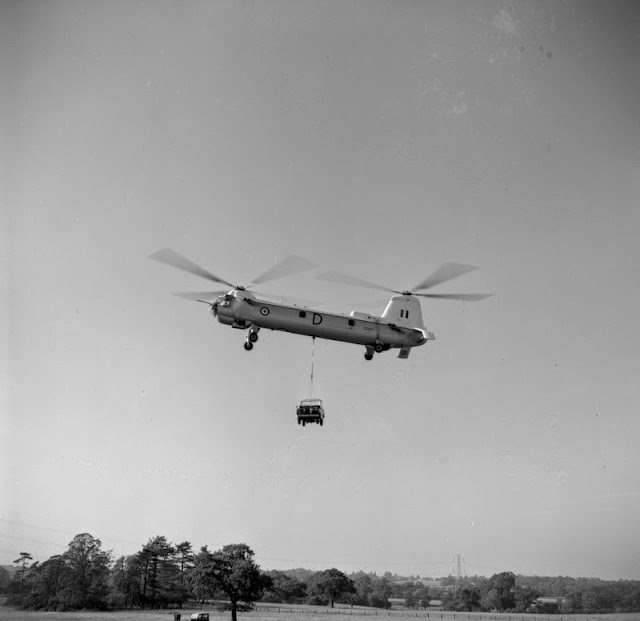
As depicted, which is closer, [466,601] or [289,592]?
[289,592]

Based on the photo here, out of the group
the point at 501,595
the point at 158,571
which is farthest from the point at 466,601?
the point at 158,571

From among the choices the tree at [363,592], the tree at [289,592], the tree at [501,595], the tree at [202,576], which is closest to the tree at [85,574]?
the tree at [202,576]

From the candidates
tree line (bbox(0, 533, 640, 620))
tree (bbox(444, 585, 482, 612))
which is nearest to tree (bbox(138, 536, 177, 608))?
tree line (bbox(0, 533, 640, 620))

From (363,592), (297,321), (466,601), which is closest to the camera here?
(297,321)

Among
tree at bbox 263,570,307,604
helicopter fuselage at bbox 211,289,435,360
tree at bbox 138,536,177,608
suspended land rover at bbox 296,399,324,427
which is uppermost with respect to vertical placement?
helicopter fuselage at bbox 211,289,435,360

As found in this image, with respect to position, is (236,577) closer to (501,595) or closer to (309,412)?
(309,412)

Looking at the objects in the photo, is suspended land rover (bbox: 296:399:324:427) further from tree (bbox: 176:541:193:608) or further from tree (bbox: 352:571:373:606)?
tree (bbox: 352:571:373:606)
